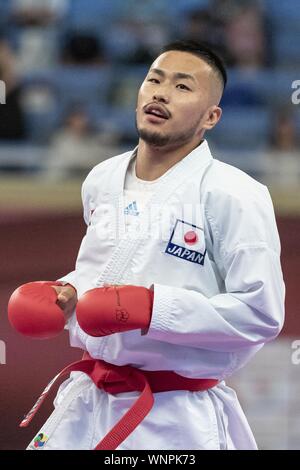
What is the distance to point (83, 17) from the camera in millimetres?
7871

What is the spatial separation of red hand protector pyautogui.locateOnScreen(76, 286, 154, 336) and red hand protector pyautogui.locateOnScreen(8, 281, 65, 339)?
18 centimetres

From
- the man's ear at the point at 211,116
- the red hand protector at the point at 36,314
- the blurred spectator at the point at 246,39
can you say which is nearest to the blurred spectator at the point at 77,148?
the blurred spectator at the point at 246,39

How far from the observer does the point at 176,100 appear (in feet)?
9.36

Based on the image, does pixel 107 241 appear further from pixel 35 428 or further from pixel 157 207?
pixel 35 428

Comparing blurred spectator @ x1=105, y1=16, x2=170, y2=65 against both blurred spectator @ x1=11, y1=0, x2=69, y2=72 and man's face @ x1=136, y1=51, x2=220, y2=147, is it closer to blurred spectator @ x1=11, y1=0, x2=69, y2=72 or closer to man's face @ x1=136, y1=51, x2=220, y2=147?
blurred spectator @ x1=11, y1=0, x2=69, y2=72

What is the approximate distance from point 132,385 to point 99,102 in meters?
4.96

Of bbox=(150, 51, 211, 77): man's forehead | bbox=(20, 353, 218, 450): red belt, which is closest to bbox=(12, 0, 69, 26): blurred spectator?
bbox=(150, 51, 211, 77): man's forehead

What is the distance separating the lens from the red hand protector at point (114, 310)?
257 cm

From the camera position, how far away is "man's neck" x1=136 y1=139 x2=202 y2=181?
2904 millimetres

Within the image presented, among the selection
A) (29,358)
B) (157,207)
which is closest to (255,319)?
(157,207)

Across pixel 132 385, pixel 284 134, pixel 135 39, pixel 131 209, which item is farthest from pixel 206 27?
pixel 132 385

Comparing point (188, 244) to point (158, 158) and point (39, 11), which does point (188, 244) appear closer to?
point (158, 158)

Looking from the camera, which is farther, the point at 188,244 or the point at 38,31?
the point at 38,31

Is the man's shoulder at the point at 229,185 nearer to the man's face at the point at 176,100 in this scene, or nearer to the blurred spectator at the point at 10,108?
the man's face at the point at 176,100
